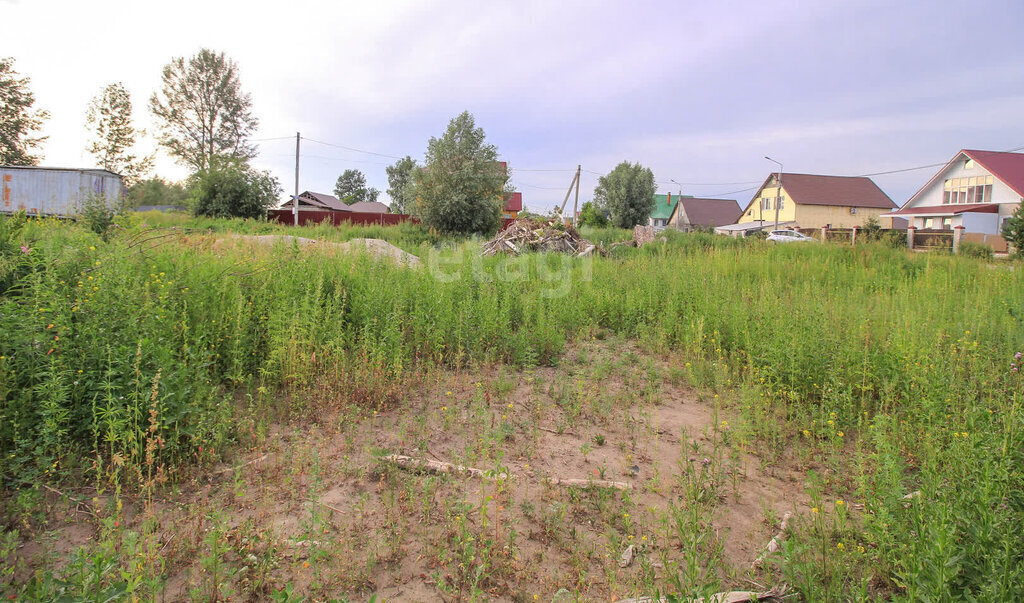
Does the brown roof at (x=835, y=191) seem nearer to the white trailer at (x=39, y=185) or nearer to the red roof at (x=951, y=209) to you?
the red roof at (x=951, y=209)

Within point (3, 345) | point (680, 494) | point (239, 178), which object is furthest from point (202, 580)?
point (239, 178)

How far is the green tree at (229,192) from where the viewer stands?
77.0 ft

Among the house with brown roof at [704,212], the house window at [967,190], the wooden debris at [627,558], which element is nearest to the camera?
the wooden debris at [627,558]

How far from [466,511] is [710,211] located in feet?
214

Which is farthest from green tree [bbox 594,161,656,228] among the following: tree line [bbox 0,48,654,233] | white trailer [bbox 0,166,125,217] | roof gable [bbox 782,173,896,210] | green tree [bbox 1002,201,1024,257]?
white trailer [bbox 0,166,125,217]

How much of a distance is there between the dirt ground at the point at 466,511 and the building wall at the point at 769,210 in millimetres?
49012

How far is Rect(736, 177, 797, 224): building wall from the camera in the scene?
45.7 metres

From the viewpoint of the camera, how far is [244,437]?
3.26 m

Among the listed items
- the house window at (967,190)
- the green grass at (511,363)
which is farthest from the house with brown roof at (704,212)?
the green grass at (511,363)

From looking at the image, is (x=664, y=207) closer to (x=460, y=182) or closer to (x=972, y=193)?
(x=972, y=193)

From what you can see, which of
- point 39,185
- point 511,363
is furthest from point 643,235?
point 39,185

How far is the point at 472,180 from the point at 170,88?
92.2ft

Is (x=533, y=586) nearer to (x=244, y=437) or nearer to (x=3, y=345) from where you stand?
(x=244, y=437)

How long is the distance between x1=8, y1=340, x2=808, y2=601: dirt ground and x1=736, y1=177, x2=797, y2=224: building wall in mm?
49012
